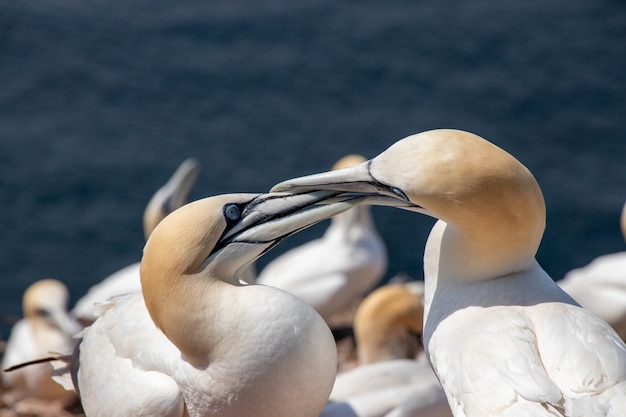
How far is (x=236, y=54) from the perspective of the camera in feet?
43.7

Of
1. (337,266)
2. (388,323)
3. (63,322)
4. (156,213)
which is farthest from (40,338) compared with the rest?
(388,323)

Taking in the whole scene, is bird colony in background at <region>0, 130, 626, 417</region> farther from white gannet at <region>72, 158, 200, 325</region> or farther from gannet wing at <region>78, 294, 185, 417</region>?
white gannet at <region>72, 158, 200, 325</region>

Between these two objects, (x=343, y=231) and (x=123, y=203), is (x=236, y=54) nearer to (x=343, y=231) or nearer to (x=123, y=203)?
(x=123, y=203)

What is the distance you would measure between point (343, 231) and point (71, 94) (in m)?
5.20

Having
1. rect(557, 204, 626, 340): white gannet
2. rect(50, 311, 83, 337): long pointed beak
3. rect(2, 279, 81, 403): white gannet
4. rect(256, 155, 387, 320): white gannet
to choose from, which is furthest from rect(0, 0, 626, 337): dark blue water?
rect(557, 204, 626, 340): white gannet

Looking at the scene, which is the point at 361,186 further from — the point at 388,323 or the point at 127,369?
the point at 388,323

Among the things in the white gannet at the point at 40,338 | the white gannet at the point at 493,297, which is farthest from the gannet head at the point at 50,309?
the white gannet at the point at 493,297

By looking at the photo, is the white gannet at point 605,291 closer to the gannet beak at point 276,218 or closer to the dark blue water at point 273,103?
the dark blue water at point 273,103

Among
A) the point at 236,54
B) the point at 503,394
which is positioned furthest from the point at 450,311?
the point at 236,54

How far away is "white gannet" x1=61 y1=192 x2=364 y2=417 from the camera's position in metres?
4.12

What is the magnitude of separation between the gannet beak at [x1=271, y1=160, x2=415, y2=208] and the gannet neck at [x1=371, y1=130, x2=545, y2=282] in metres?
0.05

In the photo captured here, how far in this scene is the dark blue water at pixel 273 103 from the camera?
1143cm

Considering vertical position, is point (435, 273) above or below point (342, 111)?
above

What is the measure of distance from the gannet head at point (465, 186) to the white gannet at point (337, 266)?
461 centimetres
